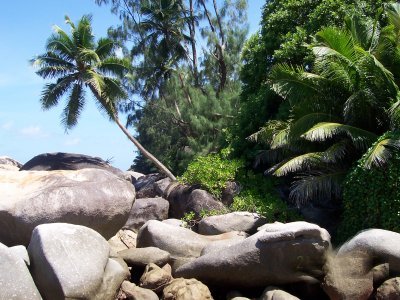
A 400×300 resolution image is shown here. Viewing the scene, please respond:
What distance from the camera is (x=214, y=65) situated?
32219mm

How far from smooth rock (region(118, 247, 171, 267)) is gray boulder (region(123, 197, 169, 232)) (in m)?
4.73

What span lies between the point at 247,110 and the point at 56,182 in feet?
26.6

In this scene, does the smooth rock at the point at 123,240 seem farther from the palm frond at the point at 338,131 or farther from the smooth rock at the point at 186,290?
the palm frond at the point at 338,131

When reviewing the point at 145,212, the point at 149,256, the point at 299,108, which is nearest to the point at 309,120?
the point at 299,108

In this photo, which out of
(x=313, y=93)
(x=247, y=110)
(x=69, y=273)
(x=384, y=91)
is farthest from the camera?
(x=247, y=110)

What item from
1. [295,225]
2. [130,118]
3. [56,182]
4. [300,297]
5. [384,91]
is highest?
[130,118]

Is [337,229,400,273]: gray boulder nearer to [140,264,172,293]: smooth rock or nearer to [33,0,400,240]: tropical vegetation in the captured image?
[33,0,400,240]: tropical vegetation

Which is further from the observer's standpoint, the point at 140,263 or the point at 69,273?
the point at 140,263

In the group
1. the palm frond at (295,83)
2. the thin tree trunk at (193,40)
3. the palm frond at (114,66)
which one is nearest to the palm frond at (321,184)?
the palm frond at (295,83)

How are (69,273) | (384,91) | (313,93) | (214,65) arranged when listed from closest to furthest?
(69,273) → (384,91) → (313,93) → (214,65)

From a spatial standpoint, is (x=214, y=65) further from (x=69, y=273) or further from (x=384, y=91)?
(x=69, y=273)

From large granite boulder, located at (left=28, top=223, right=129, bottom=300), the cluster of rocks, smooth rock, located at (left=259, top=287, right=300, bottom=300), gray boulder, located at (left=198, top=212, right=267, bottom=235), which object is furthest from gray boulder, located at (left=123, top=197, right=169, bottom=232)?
smooth rock, located at (left=259, top=287, right=300, bottom=300)

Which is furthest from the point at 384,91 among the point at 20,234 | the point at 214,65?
the point at 214,65

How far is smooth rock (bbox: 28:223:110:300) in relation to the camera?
8.87m
